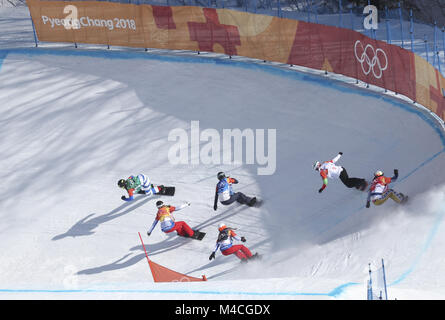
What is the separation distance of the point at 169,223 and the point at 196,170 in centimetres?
225

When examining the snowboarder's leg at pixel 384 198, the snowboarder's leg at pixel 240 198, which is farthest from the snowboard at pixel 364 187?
the snowboarder's leg at pixel 240 198

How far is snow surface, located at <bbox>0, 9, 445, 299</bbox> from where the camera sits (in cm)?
964

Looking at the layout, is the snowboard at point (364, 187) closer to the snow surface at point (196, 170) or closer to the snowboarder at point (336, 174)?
the snowboarder at point (336, 174)

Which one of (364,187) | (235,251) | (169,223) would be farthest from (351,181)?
(169,223)

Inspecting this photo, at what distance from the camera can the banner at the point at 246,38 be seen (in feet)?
37.7

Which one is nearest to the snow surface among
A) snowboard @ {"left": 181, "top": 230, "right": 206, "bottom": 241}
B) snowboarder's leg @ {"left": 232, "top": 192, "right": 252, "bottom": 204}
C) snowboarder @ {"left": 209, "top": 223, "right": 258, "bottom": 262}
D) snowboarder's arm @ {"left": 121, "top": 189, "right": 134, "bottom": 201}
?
snowboard @ {"left": 181, "top": 230, "right": 206, "bottom": 241}

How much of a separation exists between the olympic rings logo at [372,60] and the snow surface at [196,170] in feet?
2.12

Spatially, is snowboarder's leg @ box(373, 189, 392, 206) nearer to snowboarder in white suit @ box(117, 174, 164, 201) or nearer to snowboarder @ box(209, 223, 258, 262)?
snowboarder @ box(209, 223, 258, 262)

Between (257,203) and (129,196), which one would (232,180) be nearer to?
(257,203)

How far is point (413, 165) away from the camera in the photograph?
436 inches

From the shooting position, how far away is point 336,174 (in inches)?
425

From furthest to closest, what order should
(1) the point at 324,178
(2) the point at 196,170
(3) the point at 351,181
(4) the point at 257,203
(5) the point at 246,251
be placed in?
(2) the point at 196,170
(4) the point at 257,203
(3) the point at 351,181
(1) the point at 324,178
(5) the point at 246,251

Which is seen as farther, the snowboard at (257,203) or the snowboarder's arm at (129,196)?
the snowboarder's arm at (129,196)

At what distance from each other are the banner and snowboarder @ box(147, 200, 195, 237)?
17.0 ft
